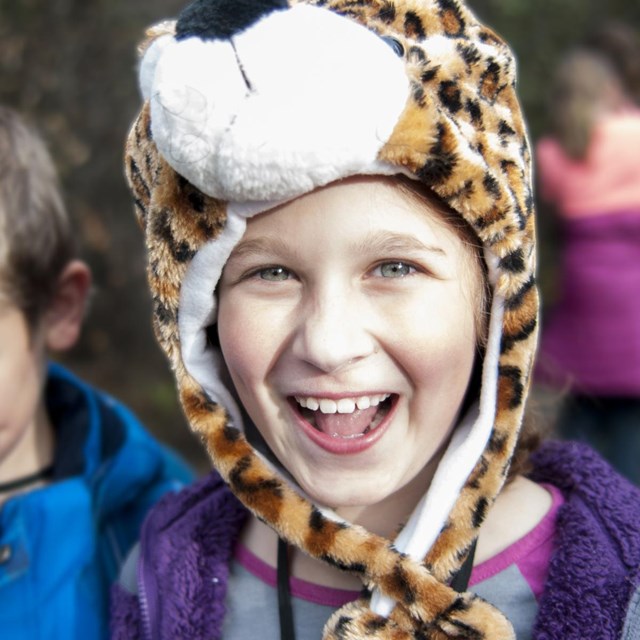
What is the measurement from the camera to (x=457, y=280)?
168 centimetres

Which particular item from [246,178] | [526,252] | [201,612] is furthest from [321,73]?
[201,612]

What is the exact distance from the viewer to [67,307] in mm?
2619

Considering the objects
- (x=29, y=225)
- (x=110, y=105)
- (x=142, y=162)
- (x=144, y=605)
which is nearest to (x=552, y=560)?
(x=144, y=605)

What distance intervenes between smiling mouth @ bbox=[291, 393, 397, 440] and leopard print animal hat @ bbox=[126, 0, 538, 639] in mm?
158

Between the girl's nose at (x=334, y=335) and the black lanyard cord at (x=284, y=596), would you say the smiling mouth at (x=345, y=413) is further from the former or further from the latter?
the black lanyard cord at (x=284, y=596)

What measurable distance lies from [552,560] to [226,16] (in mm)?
1097

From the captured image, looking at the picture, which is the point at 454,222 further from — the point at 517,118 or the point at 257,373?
the point at 257,373

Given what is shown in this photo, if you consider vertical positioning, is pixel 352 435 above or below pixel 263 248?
below

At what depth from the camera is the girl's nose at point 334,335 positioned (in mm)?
1598

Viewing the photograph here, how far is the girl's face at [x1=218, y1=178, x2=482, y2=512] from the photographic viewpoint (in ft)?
5.27

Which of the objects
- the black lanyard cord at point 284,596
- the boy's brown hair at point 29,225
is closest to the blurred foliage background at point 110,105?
the boy's brown hair at point 29,225

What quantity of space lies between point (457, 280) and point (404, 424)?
28 cm

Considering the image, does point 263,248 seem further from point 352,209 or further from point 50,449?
point 50,449

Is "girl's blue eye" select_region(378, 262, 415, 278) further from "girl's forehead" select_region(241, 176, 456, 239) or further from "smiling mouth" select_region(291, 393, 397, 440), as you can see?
"smiling mouth" select_region(291, 393, 397, 440)
